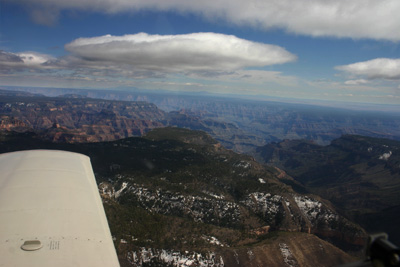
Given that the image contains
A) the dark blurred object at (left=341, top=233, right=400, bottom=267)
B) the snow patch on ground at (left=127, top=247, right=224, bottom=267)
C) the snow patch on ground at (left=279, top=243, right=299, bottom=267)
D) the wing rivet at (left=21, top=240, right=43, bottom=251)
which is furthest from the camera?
the snow patch on ground at (left=279, top=243, right=299, bottom=267)

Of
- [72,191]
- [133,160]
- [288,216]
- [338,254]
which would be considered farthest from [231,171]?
[72,191]

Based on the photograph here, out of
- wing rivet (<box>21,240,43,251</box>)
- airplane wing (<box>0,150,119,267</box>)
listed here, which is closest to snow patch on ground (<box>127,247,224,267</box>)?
airplane wing (<box>0,150,119,267</box>)

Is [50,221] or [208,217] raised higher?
[50,221]

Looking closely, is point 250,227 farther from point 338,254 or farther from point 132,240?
point 132,240

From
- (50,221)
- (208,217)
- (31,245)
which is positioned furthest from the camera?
(208,217)

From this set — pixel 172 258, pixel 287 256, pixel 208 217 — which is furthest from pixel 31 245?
pixel 208 217

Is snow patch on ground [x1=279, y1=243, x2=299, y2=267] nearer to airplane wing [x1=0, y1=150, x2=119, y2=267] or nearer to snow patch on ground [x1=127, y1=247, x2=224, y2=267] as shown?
snow patch on ground [x1=127, y1=247, x2=224, y2=267]

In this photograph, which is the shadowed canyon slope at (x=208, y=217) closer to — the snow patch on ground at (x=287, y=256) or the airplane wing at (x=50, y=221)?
the snow patch on ground at (x=287, y=256)

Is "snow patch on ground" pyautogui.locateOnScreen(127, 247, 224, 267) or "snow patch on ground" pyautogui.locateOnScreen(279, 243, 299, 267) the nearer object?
"snow patch on ground" pyautogui.locateOnScreen(127, 247, 224, 267)

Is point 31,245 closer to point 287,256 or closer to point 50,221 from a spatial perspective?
point 50,221
